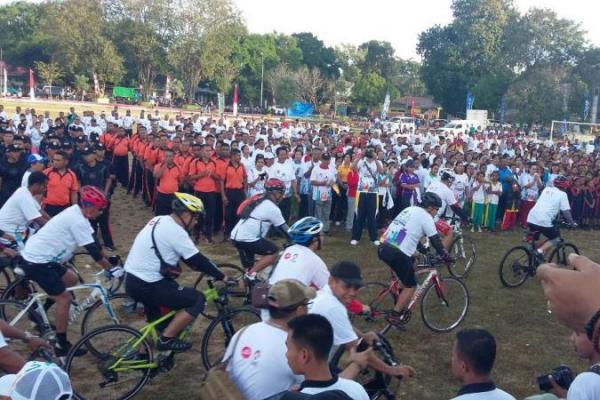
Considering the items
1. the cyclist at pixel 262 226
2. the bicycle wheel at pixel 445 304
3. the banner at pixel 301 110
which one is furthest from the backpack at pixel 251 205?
the banner at pixel 301 110

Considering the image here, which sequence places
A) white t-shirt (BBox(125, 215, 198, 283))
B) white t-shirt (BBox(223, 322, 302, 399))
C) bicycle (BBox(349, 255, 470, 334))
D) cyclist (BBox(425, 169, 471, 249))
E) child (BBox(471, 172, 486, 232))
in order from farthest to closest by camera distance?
child (BBox(471, 172, 486, 232)) < cyclist (BBox(425, 169, 471, 249)) < bicycle (BBox(349, 255, 470, 334)) < white t-shirt (BBox(125, 215, 198, 283)) < white t-shirt (BBox(223, 322, 302, 399))

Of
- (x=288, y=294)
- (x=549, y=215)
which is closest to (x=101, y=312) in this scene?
(x=288, y=294)

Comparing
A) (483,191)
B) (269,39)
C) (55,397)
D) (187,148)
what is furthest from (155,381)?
(269,39)

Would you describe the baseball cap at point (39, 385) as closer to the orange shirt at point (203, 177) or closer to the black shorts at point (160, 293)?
the black shorts at point (160, 293)

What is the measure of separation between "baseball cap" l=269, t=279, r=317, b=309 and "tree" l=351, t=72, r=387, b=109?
203ft

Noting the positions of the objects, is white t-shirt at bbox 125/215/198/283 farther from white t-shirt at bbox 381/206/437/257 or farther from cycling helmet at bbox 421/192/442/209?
cycling helmet at bbox 421/192/442/209

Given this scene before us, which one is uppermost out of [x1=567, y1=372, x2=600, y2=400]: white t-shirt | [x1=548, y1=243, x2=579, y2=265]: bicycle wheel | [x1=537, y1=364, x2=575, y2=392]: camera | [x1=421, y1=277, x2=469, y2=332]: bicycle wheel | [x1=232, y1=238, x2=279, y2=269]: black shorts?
[x1=567, y1=372, x2=600, y2=400]: white t-shirt

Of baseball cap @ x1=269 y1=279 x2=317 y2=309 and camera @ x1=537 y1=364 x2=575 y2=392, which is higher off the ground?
baseball cap @ x1=269 y1=279 x2=317 y2=309

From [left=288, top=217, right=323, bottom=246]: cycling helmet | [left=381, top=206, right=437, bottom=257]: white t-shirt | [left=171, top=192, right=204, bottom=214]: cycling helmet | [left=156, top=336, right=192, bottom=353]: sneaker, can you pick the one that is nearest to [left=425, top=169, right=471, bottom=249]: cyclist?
[left=381, top=206, right=437, bottom=257]: white t-shirt

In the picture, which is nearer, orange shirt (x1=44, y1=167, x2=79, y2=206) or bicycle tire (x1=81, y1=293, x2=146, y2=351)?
bicycle tire (x1=81, y1=293, x2=146, y2=351)

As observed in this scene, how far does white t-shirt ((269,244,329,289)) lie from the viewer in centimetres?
495

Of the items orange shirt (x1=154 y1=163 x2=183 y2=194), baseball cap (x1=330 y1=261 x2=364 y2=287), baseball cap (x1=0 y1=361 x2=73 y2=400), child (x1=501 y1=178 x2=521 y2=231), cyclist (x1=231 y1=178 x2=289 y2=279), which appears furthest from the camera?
child (x1=501 y1=178 x2=521 y2=231)

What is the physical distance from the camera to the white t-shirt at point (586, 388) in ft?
8.43

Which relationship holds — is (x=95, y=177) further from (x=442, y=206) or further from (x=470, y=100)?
(x=470, y=100)
